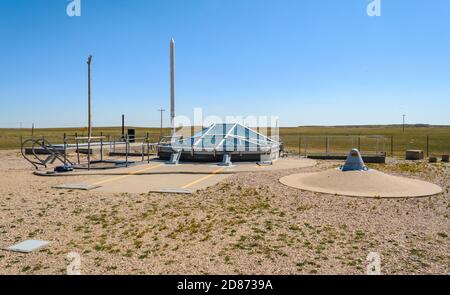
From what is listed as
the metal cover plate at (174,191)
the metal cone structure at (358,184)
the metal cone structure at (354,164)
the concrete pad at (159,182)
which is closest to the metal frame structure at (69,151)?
the concrete pad at (159,182)

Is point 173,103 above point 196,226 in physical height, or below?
above

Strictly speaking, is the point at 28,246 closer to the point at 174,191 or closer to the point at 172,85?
the point at 174,191

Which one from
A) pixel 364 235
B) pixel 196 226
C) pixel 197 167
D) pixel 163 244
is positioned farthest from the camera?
pixel 197 167

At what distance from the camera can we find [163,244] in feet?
18.8

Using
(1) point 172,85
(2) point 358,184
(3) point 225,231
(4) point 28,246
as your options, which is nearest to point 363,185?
(2) point 358,184

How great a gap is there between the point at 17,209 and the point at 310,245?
20.8ft

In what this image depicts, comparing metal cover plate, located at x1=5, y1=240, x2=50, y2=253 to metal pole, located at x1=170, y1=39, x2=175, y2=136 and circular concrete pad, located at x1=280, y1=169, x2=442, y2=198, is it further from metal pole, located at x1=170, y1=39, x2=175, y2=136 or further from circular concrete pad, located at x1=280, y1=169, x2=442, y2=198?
metal pole, located at x1=170, y1=39, x2=175, y2=136

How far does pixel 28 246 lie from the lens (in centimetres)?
553

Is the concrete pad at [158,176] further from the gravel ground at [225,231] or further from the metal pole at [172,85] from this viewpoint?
the metal pole at [172,85]

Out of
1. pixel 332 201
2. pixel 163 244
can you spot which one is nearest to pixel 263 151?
pixel 332 201

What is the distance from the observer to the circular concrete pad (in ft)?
32.8

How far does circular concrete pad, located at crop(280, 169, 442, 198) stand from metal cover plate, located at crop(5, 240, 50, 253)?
7.14m

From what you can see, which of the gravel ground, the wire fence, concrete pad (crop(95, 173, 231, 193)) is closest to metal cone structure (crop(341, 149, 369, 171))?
the gravel ground

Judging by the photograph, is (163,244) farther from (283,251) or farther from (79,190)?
(79,190)
